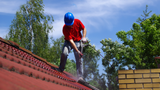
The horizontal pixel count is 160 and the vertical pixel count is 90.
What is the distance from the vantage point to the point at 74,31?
4.54m

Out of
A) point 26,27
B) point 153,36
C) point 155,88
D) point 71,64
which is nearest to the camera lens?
point 155,88

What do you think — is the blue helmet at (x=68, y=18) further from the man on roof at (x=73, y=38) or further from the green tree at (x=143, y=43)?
the green tree at (x=143, y=43)

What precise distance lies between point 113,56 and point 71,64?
25.0 feet

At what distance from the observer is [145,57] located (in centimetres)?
2675

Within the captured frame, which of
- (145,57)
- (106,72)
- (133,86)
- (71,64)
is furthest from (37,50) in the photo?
(133,86)

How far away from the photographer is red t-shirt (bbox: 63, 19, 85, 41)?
434cm

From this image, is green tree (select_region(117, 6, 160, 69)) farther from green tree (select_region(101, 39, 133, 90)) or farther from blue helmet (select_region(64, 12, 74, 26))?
blue helmet (select_region(64, 12, 74, 26))

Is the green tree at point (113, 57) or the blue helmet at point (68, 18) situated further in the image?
the green tree at point (113, 57)

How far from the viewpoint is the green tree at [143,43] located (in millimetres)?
25703

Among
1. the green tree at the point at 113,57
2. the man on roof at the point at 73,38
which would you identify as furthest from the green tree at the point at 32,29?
the man on roof at the point at 73,38

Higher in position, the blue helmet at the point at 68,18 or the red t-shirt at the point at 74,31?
the blue helmet at the point at 68,18

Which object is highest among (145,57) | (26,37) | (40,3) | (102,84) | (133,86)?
(40,3)

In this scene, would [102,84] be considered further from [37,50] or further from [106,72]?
[37,50]

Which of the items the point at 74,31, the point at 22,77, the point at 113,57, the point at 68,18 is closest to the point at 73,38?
the point at 74,31
